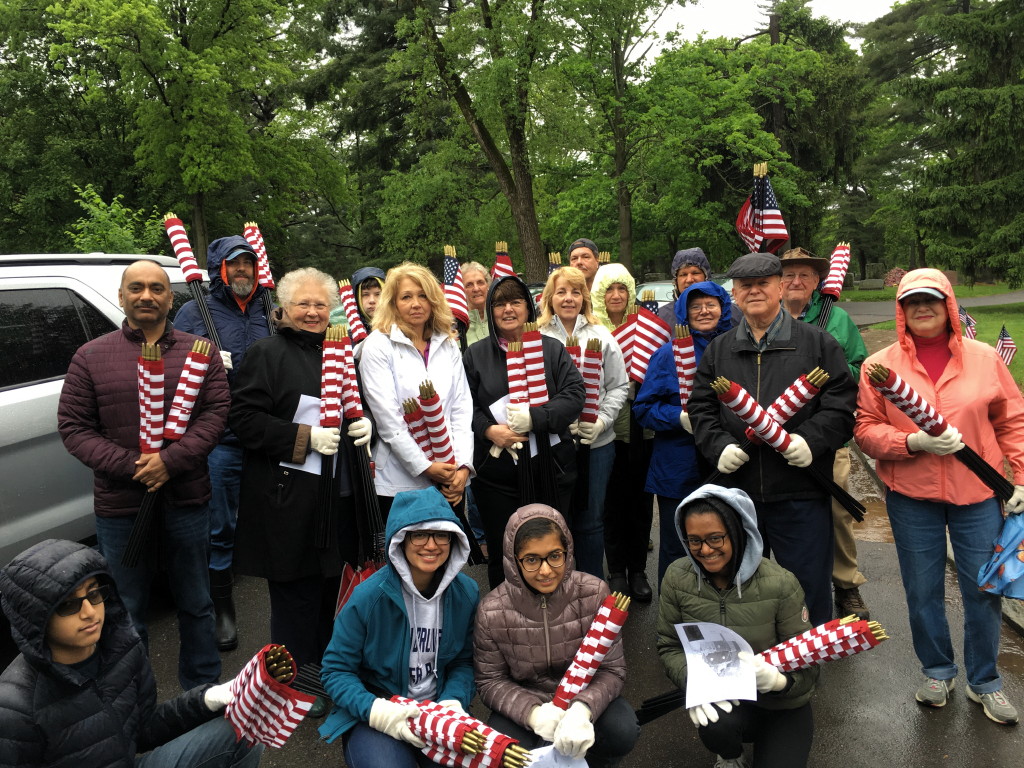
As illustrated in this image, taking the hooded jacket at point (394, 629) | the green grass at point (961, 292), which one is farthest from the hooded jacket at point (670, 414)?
the green grass at point (961, 292)

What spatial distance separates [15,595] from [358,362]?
7.46 ft

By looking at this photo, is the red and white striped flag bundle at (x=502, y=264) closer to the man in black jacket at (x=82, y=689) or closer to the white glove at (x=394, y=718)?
the white glove at (x=394, y=718)

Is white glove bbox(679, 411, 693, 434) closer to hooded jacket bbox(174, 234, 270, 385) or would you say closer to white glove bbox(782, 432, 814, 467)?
white glove bbox(782, 432, 814, 467)

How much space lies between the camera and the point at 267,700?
8.62 ft

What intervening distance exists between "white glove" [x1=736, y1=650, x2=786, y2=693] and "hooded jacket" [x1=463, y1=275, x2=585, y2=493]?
166 centimetres

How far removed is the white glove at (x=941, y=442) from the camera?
11.5 ft

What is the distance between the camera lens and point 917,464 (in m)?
3.72

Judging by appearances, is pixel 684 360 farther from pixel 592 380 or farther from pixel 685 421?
pixel 592 380

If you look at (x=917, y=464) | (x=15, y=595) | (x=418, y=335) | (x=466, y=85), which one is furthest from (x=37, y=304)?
(x=466, y=85)

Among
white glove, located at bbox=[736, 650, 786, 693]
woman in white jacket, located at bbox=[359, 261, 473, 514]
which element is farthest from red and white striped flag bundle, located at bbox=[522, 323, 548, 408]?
white glove, located at bbox=[736, 650, 786, 693]

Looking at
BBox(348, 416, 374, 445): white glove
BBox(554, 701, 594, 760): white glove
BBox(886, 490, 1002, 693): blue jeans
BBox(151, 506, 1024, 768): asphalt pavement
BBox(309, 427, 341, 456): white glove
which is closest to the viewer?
BBox(554, 701, 594, 760): white glove

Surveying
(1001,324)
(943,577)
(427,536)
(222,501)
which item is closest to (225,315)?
(222,501)

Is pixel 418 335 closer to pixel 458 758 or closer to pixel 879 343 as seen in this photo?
pixel 458 758

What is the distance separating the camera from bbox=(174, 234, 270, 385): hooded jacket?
4922 mm
